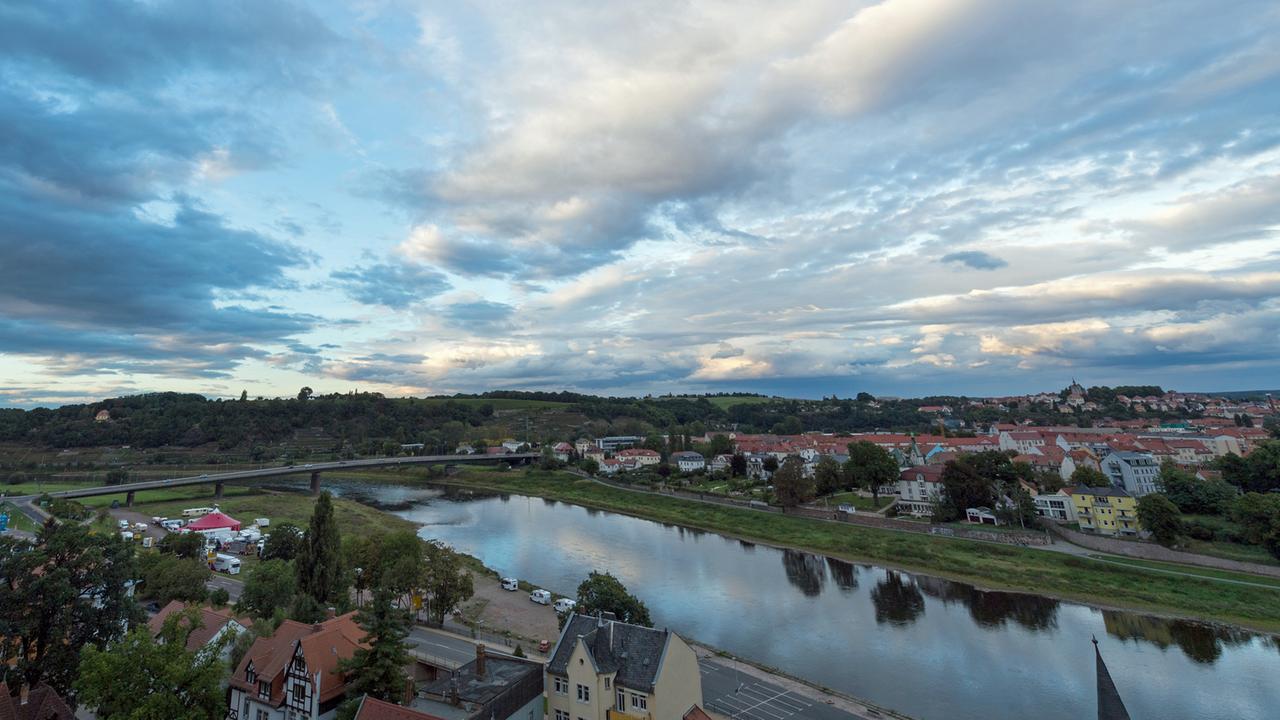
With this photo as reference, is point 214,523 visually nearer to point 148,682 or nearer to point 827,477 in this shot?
point 148,682

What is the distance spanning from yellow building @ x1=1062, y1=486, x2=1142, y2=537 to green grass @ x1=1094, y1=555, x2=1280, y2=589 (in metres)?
4.64

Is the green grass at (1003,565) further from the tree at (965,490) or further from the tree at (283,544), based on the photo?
the tree at (283,544)

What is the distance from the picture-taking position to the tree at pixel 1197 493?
49.8m

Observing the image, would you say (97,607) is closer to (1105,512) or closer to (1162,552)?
(1162,552)

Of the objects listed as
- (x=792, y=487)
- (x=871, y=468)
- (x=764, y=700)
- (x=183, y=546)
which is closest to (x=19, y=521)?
(x=183, y=546)

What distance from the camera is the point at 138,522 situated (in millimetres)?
65750

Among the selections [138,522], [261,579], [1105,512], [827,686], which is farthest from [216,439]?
[1105,512]

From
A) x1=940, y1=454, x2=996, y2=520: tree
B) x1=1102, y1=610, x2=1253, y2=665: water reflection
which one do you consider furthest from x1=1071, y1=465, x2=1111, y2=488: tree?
x1=1102, y1=610, x2=1253, y2=665: water reflection

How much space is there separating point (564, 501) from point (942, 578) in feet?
191

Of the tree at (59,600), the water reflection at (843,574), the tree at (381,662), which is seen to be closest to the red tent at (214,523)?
the tree at (59,600)

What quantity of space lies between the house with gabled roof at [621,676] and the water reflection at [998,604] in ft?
88.2

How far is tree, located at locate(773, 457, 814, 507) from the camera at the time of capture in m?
65.9

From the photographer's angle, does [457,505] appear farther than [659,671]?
Yes

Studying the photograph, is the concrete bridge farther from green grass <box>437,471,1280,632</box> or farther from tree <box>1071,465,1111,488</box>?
tree <box>1071,465,1111,488</box>
